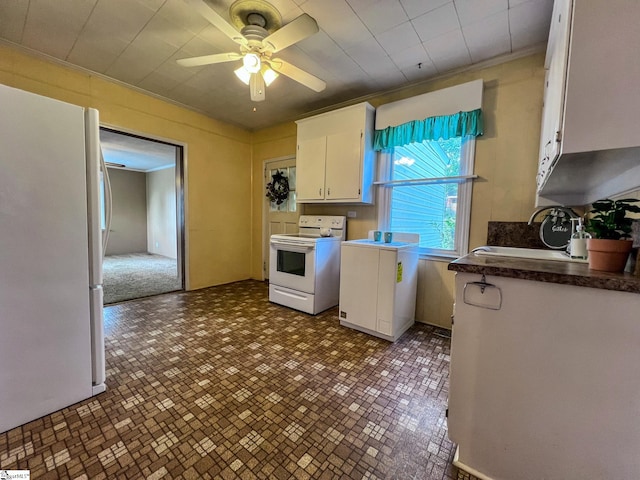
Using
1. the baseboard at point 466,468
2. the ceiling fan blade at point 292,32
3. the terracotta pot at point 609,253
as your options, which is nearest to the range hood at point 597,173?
the terracotta pot at point 609,253

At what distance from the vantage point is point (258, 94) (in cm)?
208

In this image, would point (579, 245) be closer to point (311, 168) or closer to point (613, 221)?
point (613, 221)

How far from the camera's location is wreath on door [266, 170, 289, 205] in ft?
13.2

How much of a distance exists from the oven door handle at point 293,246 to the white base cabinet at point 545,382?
1917 millimetres

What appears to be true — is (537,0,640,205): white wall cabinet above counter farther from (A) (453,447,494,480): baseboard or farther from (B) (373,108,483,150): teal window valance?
(B) (373,108,483,150): teal window valance

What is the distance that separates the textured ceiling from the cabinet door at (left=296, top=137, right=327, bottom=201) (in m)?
0.60

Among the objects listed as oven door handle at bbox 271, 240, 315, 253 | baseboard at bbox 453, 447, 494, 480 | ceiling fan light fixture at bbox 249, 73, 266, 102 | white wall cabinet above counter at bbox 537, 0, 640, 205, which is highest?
ceiling fan light fixture at bbox 249, 73, 266, 102

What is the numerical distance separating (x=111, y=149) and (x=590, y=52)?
21.8 feet

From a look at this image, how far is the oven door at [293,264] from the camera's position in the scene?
9.59 ft

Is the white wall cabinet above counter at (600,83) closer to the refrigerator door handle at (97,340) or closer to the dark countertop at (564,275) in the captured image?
the dark countertop at (564,275)

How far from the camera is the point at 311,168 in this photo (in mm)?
A: 3314

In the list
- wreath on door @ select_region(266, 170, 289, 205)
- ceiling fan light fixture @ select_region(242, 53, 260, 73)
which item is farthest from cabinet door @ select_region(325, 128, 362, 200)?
ceiling fan light fixture @ select_region(242, 53, 260, 73)

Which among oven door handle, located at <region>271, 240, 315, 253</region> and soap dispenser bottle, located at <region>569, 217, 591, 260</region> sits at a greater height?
soap dispenser bottle, located at <region>569, 217, 591, 260</region>

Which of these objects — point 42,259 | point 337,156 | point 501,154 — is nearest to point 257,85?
point 337,156
